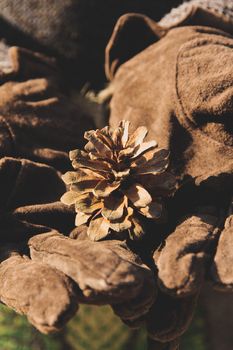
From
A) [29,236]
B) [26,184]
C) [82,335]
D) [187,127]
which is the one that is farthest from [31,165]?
[82,335]

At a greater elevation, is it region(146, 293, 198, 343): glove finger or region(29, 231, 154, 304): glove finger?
region(29, 231, 154, 304): glove finger

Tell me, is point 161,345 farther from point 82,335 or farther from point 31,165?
point 82,335

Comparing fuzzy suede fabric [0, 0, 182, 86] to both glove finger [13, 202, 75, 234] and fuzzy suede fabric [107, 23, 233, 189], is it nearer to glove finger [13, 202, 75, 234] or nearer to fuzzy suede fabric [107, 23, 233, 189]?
fuzzy suede fabric [107, 23, 233, 189]

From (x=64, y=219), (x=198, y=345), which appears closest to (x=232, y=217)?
(x=64, y=219)

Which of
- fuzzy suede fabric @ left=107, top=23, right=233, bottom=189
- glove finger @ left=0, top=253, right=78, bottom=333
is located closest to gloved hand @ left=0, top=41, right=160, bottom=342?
glove finger @ left=0, top=253, right=78, bottom=333

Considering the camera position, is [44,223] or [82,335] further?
[82,335]
